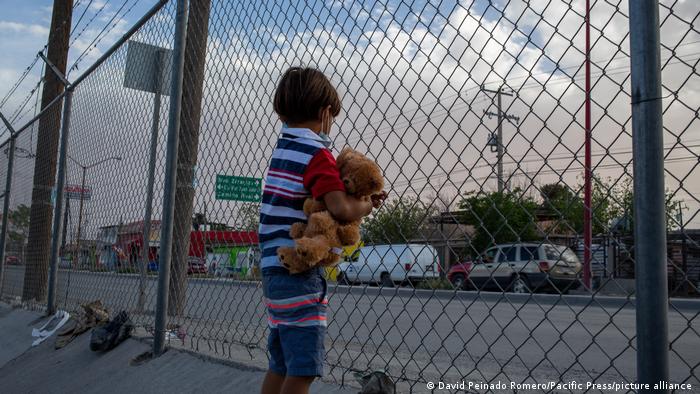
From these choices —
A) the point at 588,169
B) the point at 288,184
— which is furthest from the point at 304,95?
the point at 588,169

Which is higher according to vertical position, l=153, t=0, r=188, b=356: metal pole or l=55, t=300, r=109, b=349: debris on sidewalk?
l=153, t=0, r=188, b=356: metal pole

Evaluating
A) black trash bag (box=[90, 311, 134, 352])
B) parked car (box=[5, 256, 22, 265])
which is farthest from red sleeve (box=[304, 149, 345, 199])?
parked car (box=[5, 256, 22, 265])

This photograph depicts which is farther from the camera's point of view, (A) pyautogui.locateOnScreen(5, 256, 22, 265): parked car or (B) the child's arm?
(A) pyautogui.locateOnScreen(5, 256, 22, 265): parked car

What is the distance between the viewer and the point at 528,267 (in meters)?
2.61

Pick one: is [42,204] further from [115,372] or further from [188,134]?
[115,372]

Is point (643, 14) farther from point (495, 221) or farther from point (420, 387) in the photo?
point (420, 387)

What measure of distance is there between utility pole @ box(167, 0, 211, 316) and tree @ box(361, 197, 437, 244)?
1.78 m

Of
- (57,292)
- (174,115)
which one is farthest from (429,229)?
(57,292)

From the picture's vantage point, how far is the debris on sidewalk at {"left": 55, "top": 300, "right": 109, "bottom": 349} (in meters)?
5.08

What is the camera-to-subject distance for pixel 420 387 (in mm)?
2748

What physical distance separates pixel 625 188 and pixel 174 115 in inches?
112

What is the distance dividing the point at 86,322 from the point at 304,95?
391 cm

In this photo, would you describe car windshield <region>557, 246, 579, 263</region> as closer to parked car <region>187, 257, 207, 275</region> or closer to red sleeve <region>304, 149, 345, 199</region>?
red sleeve <region>304, 149, 345, 199</region>

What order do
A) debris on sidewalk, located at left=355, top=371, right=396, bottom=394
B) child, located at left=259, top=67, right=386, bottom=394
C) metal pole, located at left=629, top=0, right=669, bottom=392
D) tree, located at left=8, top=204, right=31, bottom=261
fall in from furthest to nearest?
1. tree, located at left=8, top=204, right=31, bottom=261
2. debris on sidewalk, located at left=355, top=371, right=396, bottom=394
3. child, located at left=259, top=67, right=386, bottom=394
4. metal pole, located at left=629, top=0, right=669, bottom=392
